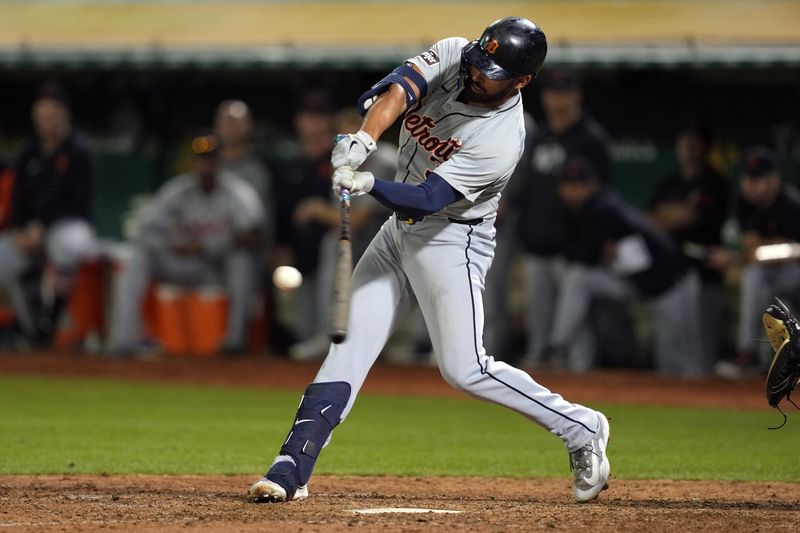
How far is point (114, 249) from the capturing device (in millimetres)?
12609

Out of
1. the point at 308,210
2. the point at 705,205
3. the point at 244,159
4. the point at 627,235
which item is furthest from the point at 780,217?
the point at 244,159

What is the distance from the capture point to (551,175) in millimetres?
10211

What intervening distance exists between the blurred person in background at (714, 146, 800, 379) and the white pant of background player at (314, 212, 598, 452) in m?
5.10

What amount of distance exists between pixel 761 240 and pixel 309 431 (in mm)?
5847

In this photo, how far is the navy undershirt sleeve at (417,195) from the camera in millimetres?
4523

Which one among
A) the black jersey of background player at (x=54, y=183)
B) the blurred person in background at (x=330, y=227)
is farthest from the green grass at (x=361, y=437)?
the black jersey of background player at (x=54, y=183)

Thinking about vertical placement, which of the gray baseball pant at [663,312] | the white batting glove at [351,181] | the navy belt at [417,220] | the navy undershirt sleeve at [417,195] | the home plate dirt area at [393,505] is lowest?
the gray baseball pant at [663,312]

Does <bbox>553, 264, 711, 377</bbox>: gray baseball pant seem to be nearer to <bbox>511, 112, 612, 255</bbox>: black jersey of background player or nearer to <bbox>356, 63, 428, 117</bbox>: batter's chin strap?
<bbox>511, 112, 612, 255</bbox>: black jersey of background player

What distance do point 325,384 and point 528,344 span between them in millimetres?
6042

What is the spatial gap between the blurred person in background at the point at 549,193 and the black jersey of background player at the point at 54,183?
3552mm

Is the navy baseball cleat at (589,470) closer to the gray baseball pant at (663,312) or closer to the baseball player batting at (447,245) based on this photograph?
the baseball player batting at (447,245)

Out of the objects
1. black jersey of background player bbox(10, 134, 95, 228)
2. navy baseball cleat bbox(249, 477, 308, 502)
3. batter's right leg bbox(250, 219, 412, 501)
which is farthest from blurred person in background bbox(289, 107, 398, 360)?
navy baseball cleat bbox(249, 477, 308, 502)

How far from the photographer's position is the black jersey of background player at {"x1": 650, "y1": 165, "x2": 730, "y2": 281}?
10.2 metres

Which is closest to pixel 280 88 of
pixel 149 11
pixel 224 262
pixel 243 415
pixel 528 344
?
pixel 149 11
